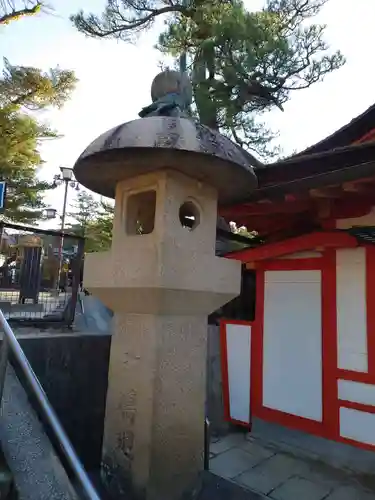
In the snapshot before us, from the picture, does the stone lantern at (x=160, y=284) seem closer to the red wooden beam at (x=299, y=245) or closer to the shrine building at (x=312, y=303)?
the shrine building at (x=312, y=303)

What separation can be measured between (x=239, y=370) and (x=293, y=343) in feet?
2.90

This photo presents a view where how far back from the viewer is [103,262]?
282 centimetres

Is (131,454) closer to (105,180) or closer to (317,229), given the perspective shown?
(105,180)

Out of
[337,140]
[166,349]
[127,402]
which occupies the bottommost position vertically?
[127,402]

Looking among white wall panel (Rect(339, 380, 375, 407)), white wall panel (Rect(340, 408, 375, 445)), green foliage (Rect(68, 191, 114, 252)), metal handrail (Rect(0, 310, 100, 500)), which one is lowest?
white wall panel (Rect(340, 408, 375, 445))

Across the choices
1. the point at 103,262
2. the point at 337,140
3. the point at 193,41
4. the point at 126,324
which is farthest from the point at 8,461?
the point at 193,41

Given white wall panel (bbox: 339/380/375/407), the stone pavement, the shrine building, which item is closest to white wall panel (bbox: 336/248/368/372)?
the shrine building

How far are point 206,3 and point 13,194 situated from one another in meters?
11.5

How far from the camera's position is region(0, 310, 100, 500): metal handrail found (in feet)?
4.89

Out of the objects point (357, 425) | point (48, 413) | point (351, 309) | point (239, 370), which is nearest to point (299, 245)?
point (351, 309)

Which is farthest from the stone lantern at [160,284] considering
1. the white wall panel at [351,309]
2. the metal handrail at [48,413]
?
the white wall panel at [351,309]

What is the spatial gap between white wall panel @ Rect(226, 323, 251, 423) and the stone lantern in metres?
2.17

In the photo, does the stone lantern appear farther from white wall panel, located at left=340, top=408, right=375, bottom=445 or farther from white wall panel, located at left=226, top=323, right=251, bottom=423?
white wall panel, located at left=226, top=323, right=251, bottom=423

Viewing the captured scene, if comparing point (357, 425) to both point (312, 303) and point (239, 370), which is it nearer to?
point (312, 303)
